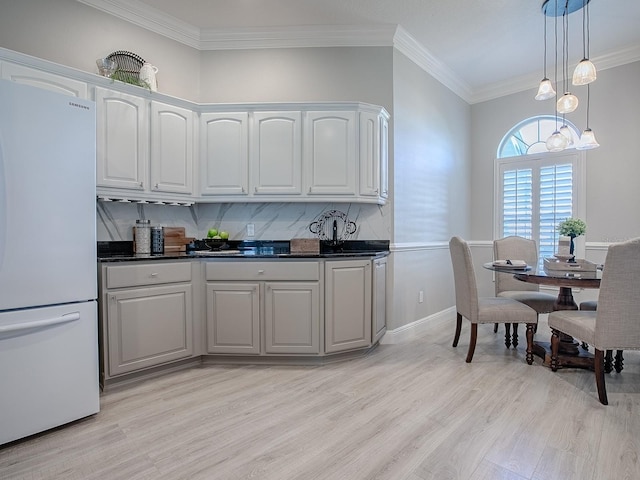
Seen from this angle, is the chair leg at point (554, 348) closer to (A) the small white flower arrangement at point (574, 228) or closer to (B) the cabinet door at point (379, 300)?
(A) the small white flower arrangement at point (574, 228)

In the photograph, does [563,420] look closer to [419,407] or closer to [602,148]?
[419,407]

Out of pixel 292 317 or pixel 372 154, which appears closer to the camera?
pixel 292 317

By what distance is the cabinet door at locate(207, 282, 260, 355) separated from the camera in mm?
2943

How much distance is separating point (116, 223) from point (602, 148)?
4.94 metres

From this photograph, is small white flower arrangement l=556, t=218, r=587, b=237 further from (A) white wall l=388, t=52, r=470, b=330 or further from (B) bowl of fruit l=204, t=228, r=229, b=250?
(B) bowl of fruit l=204, t=228, r=229, b=250

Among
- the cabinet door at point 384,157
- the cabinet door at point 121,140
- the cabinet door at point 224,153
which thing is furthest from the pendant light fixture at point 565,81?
the cabinet door at point 121,140

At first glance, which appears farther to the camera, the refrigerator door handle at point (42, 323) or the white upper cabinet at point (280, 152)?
the white upper cabinet at point (280, 152)

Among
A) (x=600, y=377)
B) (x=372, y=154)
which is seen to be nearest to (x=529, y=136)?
(x=372, y=154)

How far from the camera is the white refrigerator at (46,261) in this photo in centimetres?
183

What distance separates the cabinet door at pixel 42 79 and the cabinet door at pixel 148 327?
1451 mm

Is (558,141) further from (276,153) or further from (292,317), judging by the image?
(292,317)

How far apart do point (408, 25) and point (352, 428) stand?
11.4ft

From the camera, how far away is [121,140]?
283 cm

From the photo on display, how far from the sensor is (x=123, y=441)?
75.5 inches
